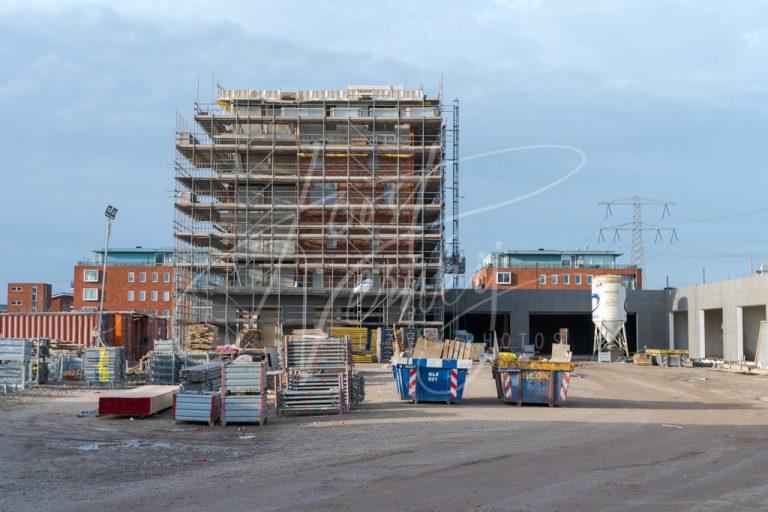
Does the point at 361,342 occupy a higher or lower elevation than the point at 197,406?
higher

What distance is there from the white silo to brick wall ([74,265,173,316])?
55199 mm

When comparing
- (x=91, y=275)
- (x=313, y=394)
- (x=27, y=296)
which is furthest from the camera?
(x=27, y=296)

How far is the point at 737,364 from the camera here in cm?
4747

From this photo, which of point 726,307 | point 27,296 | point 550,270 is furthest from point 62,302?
point 726,307

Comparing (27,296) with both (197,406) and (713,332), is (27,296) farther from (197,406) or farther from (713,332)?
(197,406)

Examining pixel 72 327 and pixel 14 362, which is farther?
pixel 72 327

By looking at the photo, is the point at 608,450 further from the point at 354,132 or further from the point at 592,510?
the point at 354,132

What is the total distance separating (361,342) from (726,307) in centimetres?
2397

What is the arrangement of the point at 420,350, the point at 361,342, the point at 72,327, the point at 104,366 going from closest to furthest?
the point at 420,350 → the point at 104,366 → the point at 72,327 → the point at 361,342

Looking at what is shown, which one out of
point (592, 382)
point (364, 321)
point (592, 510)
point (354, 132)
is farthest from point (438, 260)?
point (592, 510)

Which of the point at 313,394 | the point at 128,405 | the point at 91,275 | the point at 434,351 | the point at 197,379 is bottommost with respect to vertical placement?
the point at 128,405

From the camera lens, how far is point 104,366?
1095 inches

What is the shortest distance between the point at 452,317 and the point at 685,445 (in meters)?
50.6

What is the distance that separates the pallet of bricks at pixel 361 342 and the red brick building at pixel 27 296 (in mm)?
72884
